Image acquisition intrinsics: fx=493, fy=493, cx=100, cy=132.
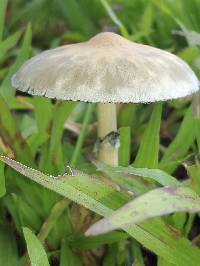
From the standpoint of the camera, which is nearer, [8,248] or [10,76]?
[8,248]

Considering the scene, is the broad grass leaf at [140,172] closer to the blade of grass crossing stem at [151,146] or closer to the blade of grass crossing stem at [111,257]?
the blade of grass crossing stem at [151,146]

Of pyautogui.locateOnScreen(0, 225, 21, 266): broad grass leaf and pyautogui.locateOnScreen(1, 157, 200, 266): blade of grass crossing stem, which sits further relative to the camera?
pyautogui.locateOnScreen(0, 225, 21, 266): broad grass leaf

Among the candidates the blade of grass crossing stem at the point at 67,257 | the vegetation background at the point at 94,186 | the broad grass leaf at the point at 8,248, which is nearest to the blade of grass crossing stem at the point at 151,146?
the vegetation background at the point at 94,186

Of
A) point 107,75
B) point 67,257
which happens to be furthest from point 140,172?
point 67,257

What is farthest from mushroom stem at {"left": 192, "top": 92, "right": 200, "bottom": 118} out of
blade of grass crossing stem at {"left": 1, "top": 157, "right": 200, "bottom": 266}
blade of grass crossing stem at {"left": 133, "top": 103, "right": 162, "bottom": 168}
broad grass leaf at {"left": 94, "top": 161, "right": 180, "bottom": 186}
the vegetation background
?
blade of grass crossing stem at {"left": 1, "top": 157, "right": 200, "bottom": 266}

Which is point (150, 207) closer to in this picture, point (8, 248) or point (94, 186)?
point (94, 186)

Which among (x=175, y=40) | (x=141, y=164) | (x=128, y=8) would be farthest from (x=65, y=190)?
(x=128, y=8)

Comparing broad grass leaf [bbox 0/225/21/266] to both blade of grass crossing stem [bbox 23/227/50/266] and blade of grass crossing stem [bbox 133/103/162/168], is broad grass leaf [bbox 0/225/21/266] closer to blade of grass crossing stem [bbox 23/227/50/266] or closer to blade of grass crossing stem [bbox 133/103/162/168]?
blade of grass crossing stem [bbox 23/227/50/266]
